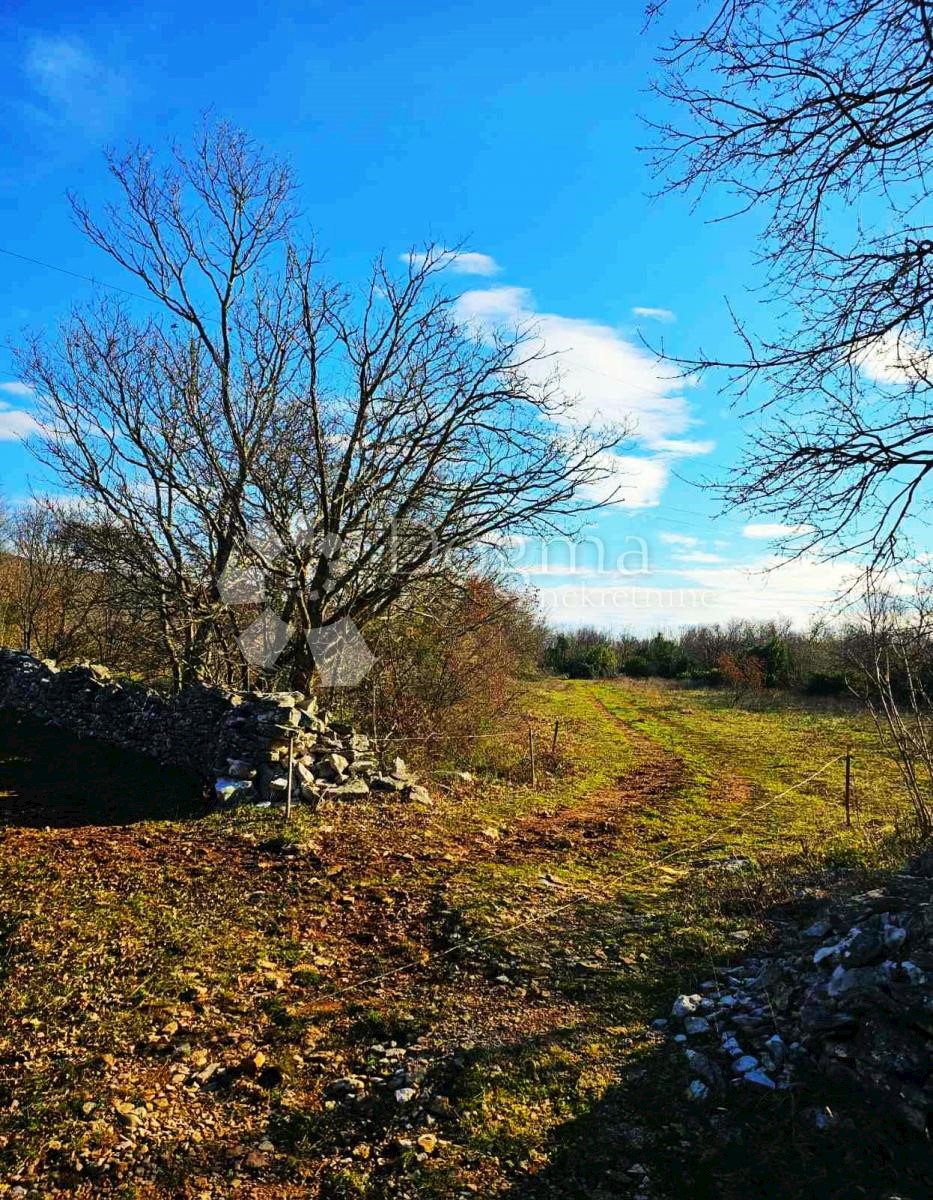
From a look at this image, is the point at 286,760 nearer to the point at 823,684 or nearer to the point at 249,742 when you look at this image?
the point at 249,742

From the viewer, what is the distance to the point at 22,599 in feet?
77.9

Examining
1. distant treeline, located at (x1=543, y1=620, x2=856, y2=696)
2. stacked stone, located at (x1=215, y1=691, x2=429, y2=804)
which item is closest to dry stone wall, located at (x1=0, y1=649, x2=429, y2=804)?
stacked stone, located at (x1=215, y1=691, x2=429, y2=804)

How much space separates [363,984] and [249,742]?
485 cm

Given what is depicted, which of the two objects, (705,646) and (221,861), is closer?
(221,861)

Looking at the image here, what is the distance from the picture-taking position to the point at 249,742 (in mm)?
8961

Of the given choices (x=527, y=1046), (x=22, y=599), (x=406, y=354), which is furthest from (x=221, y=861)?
(x=22, y=599)

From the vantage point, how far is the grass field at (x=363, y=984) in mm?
3020

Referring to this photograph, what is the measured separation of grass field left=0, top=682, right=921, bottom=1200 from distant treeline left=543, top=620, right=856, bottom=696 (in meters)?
21.2

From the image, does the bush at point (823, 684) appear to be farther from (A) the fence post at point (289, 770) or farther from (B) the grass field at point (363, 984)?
(A) the fence post at point (289, 770)

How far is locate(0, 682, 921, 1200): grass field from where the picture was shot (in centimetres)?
302

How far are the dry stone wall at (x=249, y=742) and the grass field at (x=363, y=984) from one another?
1.63ft

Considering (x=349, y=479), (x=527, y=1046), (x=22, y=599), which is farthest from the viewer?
(x=22, y=599)

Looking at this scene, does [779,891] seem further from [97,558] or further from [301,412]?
[97,558]

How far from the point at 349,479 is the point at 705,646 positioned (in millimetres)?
38264
